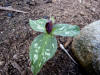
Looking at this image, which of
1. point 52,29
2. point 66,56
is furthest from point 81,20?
point 52,29

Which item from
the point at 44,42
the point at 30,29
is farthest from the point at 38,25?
the point at 30,29

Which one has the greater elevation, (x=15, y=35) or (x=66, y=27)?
(x=66, y=27)

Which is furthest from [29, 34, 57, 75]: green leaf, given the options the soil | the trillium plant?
the soil

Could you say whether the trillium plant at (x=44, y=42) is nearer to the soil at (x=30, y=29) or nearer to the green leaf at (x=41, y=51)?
the green leaf at (x=41, y=51)

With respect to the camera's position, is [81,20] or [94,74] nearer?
[94,74]

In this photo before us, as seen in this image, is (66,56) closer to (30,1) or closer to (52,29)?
(52,29)

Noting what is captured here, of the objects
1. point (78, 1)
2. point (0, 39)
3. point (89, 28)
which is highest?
point (78, 1)

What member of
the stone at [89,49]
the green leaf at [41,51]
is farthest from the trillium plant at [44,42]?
the stone at [89,49]
